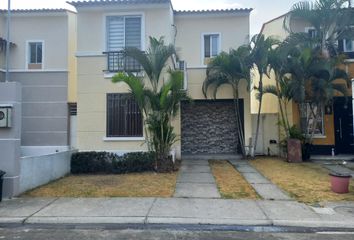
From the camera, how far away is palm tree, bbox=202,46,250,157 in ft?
47.7

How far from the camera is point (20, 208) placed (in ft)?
25.3

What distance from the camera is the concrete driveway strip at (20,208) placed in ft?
22.9

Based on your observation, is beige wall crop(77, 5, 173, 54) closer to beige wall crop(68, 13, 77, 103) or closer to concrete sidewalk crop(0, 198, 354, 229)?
beige wall crop(68, 13, 77, 103)

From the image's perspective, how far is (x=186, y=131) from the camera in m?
17.4

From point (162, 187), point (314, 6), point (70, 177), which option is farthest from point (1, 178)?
point (314, 6)

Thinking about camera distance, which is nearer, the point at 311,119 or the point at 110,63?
the point at 110,63

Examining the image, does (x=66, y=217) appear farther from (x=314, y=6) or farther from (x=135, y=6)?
(x=314, y=6)

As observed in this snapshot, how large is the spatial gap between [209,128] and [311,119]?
4.78 metres

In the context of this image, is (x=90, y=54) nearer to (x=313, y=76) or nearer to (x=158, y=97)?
(x=158, y=97)

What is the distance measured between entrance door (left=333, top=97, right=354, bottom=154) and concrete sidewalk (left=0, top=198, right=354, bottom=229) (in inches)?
354

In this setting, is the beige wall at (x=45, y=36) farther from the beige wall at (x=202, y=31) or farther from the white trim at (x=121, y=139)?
the white trim at (x=121, y=139)

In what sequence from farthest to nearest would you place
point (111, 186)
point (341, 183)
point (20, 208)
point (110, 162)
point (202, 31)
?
point (202, 31)
point (110, 162)
point (111, 186)
point (341, 183)
point (20, 208)

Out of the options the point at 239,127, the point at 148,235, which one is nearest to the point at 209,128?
the point at 239,127

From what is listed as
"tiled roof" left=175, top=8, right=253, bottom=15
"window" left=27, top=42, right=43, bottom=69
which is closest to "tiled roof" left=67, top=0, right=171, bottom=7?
"tiled roof" left=175, top=8, right=253, bottom=15
